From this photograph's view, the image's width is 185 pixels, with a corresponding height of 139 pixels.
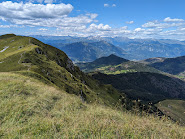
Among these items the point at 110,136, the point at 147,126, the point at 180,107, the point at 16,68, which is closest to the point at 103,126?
the point at 110,136

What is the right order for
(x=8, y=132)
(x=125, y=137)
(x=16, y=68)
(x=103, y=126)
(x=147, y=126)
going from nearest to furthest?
(x=8, y=132)
(x=125, y=137)
(x=103, y=126)
(x=147, y=126)
(x=16, y=68)

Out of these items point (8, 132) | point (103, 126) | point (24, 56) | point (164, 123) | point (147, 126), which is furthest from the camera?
point (24, 56)

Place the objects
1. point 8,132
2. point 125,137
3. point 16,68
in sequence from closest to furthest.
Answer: point 8,132, point 125,137, point 16,68

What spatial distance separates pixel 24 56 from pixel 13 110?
71314 mm

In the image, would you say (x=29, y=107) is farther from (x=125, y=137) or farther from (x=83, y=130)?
(x=125, y=137)

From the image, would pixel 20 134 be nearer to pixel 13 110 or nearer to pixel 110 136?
pixel 13 110

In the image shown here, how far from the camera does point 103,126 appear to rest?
18.1 ft

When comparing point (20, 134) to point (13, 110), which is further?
point (13, 110)

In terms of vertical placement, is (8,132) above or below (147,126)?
above

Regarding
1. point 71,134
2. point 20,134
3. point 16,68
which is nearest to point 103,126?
point 71,134

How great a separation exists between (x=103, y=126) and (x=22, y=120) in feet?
13.8

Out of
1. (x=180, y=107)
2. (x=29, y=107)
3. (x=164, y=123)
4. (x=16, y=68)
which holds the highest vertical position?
(x=29, y=107)

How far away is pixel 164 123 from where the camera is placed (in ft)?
21.5

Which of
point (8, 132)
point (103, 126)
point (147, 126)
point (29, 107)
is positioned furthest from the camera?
point (29, 107)
